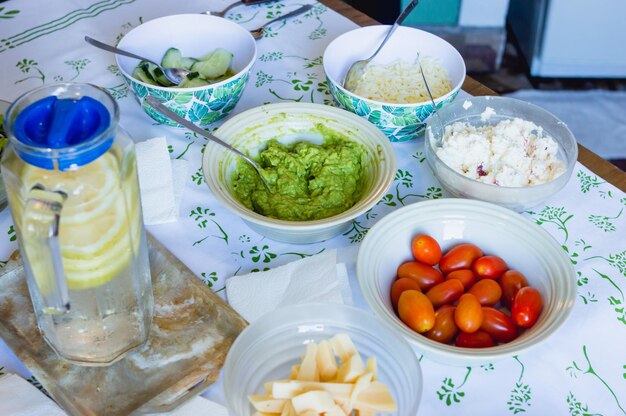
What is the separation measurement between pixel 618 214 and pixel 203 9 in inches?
40.7

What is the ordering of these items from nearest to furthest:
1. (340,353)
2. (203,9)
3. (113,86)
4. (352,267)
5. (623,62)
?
(340,353), (352,267), (113,86), (203,9), (623,62)

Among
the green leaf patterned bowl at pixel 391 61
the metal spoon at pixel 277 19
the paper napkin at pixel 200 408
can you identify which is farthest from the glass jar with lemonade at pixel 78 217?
the metal spoon at pixel 277 19

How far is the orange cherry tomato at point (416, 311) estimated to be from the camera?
911 mm

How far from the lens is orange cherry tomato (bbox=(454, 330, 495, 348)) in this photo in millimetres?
911

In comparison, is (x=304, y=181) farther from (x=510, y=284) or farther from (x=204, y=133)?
(x=510, y=284)

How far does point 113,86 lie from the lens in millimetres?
1458

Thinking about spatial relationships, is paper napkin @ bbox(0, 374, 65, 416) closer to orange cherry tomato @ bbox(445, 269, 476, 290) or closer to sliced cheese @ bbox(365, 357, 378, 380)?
sliced cheese @ bbox(365, 357, 378, 380)

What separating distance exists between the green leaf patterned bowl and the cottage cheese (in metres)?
0.08

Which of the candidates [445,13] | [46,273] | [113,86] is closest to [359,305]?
[46,273]

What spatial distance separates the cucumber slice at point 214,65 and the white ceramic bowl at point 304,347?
652 mm

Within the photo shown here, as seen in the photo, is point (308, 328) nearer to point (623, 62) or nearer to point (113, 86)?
point (113, 86)

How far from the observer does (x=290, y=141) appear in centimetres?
125

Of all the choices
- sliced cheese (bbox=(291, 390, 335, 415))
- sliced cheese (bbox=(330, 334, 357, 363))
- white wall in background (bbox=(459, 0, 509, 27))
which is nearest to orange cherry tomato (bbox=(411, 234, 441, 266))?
sliced cheese (bbox=(330, 334, 357, 363))

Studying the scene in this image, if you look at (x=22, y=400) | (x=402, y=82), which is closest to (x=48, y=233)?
(x=22, y=400)
